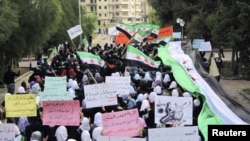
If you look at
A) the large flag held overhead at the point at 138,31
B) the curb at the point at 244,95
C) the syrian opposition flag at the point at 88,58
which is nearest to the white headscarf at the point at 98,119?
the syrian opposition flag at the point at 88,58

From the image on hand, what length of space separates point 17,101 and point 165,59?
38.5ft

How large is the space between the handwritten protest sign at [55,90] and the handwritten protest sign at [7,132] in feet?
10.2

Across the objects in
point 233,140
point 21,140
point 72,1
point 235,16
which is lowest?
point 21,140

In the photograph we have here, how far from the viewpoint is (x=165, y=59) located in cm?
2030

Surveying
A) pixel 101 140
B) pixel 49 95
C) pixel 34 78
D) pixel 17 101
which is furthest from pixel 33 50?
pixel 101 140

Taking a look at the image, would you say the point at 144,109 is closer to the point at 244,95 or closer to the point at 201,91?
the point at 201,91

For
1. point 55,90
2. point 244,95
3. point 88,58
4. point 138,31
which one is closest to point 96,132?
point 55,90

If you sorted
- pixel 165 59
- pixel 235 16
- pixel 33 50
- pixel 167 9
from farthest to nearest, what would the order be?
pixel 167 9
pixel 33 50
pixel 235 16
pixel 165 59

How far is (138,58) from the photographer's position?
58.1ft

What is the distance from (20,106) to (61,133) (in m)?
1.22

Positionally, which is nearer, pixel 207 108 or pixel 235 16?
pixel 207 108

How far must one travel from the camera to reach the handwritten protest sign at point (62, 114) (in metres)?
8.67

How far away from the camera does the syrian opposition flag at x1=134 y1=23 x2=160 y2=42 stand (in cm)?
2815

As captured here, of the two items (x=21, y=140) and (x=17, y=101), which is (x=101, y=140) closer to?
(x=21, y=140)
